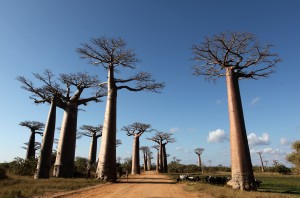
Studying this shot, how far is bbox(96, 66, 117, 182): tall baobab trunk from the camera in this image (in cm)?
1572

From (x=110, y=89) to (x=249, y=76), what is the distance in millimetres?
9156

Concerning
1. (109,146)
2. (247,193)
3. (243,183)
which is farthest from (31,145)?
(247,193)

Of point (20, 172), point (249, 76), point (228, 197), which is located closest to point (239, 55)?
point (249, 76)

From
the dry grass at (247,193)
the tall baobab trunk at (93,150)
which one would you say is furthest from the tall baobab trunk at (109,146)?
the tall baobab trunk at (93,150)

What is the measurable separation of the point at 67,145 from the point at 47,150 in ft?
7.11

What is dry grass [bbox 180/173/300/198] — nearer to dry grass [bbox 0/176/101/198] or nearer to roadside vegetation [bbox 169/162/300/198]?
roadside vegetation [bbox 169/162/300/198]

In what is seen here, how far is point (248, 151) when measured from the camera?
11.2 meters

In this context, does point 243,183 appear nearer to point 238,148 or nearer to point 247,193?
point 238,148

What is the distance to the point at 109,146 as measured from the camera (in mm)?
16125

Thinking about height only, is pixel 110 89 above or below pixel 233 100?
above

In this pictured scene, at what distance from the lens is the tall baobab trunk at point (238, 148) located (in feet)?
34.9

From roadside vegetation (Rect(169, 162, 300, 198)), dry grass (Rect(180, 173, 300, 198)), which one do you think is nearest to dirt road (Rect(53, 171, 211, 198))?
dry grass (Rect(180, 173, 300, 198))

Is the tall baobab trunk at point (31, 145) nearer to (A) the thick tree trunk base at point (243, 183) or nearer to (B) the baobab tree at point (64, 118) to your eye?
(B) the baobab tree at point (64, 118)

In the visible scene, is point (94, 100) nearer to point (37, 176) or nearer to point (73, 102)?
point (73, 102)
